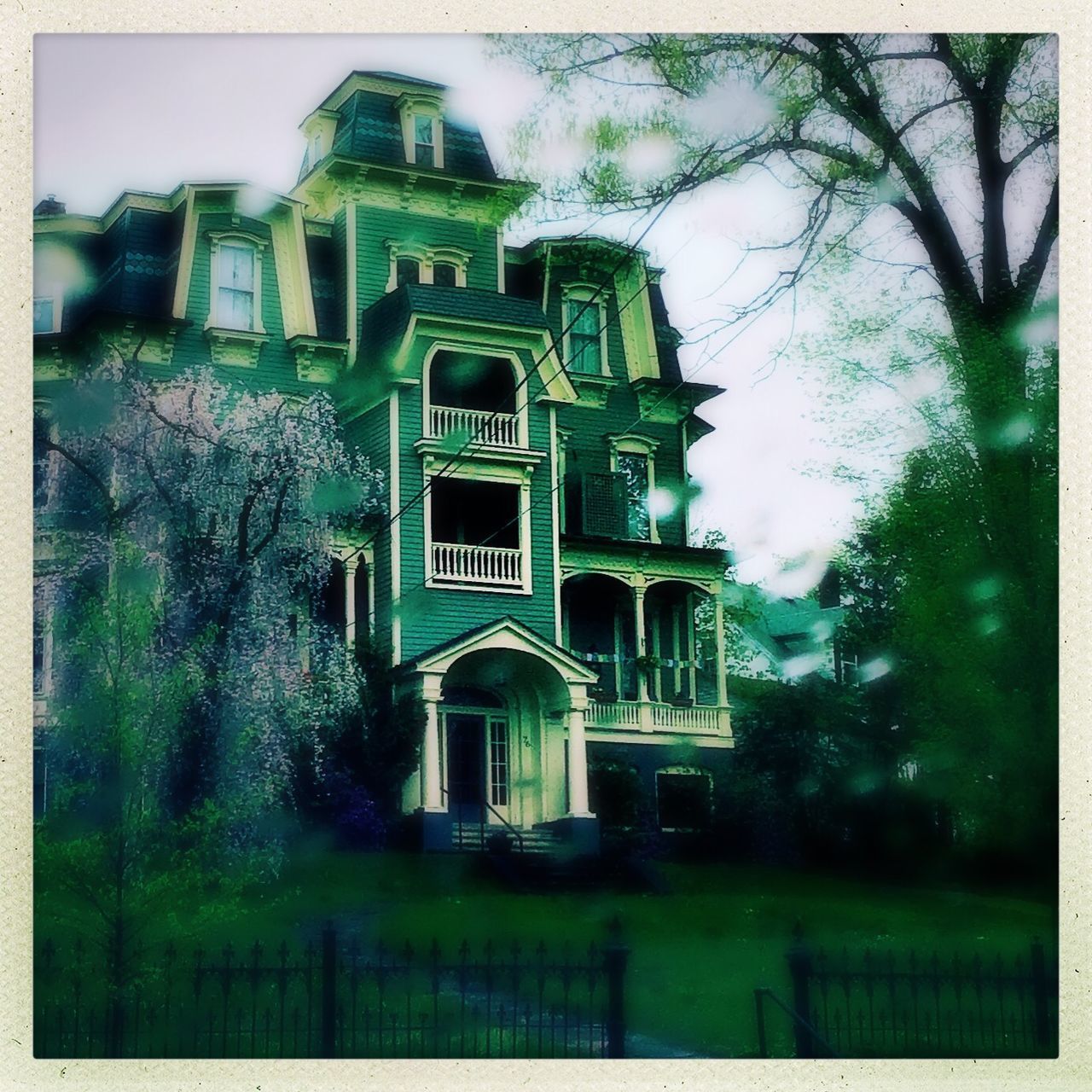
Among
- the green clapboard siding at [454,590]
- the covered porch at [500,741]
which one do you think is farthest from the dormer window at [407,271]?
the covered porch at [500,741]

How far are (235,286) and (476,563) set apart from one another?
165cm

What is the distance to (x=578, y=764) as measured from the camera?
7.81m

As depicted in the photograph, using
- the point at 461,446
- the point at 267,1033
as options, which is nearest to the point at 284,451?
the point at 461,446

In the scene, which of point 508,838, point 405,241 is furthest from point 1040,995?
point 405,241

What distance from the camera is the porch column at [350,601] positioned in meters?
7.76

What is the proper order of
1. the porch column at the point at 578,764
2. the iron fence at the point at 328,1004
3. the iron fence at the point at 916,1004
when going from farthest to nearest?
1. the porch column at the point at 578,764
2. the iron fence at the point at 916,1004
3. the iron fence at the point at 328,1004

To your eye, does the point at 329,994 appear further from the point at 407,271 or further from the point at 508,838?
the point at 407,271

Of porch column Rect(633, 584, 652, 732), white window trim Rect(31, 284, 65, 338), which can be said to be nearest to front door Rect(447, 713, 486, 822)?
porch column Rect(633, 584, 652, 732)

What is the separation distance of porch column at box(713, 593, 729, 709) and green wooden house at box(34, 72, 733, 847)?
11 millimetres

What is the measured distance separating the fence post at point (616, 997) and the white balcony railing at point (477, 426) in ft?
7.58

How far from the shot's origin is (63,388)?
24.7 ft

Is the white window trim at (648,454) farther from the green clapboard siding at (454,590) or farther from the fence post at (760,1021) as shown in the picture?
the fence post at (760,1021)

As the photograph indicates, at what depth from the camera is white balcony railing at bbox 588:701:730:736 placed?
7.93m

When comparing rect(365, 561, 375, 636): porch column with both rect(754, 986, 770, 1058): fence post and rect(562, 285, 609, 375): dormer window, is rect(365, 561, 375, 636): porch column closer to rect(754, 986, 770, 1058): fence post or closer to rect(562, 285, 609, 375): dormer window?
rect(562, 285, 609, 375): dormer window
